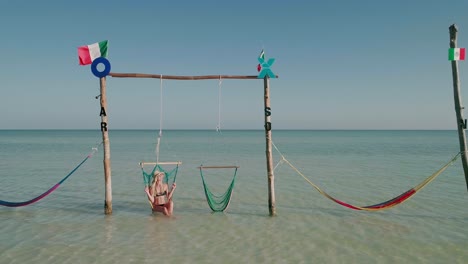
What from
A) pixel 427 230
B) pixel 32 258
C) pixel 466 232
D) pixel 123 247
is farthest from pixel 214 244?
pixel 466 232

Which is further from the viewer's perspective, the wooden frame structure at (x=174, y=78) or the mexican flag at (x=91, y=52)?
the wooden frame structure at (x=174, y=78)

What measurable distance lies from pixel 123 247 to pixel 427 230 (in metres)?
5.91

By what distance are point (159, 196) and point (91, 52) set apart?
3560 millimetres

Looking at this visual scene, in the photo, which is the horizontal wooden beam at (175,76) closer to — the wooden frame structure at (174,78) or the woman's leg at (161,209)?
the wooden frame structure at (174,78)

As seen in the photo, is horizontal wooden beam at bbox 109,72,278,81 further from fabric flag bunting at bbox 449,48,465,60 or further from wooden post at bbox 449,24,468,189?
wooden post at bbox 449,24,468,189

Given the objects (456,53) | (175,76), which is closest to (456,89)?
(456,53)

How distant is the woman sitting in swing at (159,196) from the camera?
8031mm

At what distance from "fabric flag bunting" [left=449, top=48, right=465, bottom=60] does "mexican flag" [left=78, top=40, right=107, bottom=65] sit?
7.19 m

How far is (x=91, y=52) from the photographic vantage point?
7414 millimetres

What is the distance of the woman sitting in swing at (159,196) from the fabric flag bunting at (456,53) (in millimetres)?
6479

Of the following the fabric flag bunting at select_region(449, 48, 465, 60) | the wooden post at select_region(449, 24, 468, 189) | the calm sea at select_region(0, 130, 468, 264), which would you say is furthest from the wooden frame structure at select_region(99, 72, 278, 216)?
the wooden post at select_region(449, 24, 468, 189)

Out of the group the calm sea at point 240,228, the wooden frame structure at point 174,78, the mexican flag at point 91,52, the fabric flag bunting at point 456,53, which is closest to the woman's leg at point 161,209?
Answer: the calm sea at point 240,228

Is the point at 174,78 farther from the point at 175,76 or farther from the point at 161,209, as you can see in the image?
the point at 161,209

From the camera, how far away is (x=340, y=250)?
5.87m
